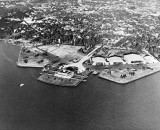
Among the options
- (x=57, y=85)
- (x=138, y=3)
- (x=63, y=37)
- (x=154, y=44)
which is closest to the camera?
(x=57, y=85)

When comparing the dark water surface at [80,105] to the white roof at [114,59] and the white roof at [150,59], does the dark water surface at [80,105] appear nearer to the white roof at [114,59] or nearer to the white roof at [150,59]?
the white roof at [150,59]

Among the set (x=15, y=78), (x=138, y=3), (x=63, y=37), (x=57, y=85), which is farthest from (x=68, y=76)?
(x=138, y=3)

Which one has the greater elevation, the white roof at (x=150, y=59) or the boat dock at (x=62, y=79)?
the white roof at (x=150, y=59)

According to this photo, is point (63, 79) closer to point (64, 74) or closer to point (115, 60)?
point (64, 74)

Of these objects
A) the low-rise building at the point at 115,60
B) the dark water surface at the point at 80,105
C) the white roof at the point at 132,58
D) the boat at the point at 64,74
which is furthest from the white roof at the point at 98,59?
the boat at the point at 64,74

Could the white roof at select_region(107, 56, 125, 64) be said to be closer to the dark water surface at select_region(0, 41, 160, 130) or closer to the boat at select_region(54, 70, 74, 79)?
the dark water surface at select_region(0, 41, 160, 130)

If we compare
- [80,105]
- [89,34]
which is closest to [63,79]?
[80,105]

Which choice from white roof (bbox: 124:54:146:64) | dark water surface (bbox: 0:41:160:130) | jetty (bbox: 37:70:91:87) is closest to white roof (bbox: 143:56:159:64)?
white roof (bbox: 124:54:146:64)

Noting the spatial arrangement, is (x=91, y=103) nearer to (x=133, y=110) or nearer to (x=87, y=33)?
(x=133, y=110)
